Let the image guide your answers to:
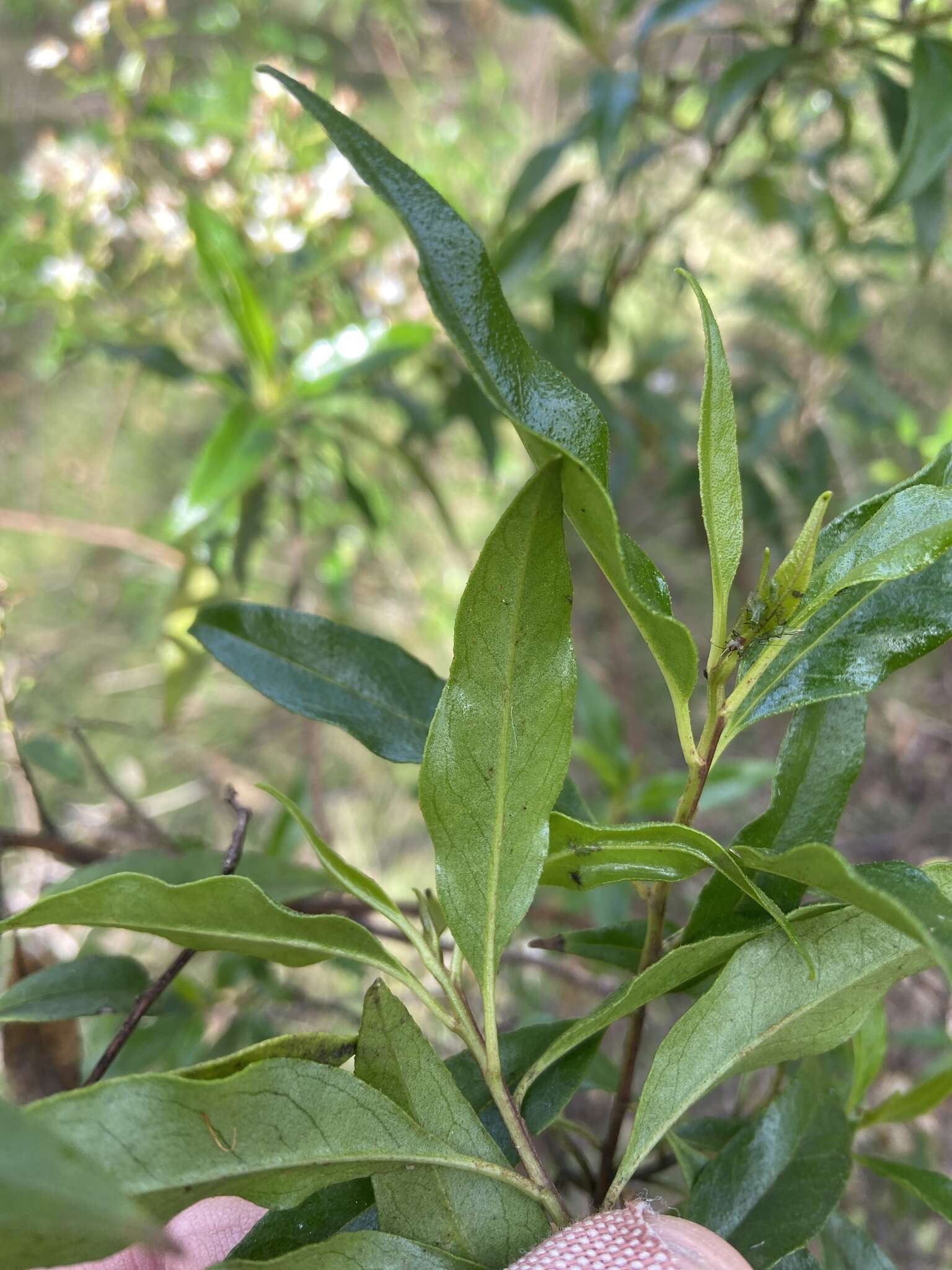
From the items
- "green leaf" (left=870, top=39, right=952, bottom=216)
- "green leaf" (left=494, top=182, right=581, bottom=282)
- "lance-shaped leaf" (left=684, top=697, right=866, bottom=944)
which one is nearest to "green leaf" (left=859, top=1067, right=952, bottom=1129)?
"lance-shaped leaf" (left=684, top=697, right=866, bottom=944)

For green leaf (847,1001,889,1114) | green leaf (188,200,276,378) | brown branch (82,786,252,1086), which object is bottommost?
green leaf (847,1001,889,1114)

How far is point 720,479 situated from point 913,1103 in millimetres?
328

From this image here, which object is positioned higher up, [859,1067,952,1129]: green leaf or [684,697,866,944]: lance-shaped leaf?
[684,697,866,944]: lance-shaped leaf

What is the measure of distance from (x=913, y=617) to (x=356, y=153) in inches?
8.0

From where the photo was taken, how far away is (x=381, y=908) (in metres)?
0.32

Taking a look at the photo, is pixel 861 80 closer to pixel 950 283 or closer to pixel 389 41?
pixel 950 283

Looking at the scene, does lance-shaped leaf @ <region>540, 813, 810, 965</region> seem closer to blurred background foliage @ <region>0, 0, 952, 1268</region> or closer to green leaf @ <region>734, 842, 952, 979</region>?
green leaf @ <region>734, 842, 952, 979</region>

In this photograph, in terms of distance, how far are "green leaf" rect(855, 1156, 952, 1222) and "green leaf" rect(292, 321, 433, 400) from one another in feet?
1.98

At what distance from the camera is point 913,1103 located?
1.49 feet

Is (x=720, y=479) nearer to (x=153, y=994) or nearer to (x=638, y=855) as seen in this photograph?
(x=638, y=855)

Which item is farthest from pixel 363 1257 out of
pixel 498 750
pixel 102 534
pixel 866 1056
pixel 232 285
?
pixel 102 534

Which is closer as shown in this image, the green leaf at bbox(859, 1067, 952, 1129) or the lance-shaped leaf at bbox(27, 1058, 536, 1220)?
the lance-shaped leaf at bbox(27, 1058, 536, 1220)

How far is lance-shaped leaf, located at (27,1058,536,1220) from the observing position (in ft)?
0.77

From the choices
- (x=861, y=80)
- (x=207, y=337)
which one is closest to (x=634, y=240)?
(x=861, y=80)
